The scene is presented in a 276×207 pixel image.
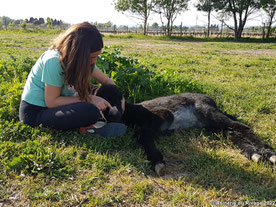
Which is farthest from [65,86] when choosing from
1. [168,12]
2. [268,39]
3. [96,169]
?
[168,12]

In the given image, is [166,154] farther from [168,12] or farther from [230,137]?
[168,12]

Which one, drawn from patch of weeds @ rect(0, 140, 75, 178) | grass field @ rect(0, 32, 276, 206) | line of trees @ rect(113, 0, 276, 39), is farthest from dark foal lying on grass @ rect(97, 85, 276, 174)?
line of trees @ rect(113, 0, 276, 39)

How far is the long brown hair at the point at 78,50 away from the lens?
2.52 metres

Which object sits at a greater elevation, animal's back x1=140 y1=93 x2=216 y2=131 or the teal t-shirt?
the teal t-shirt

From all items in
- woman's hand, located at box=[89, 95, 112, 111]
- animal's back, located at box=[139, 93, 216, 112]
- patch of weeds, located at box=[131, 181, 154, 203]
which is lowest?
patch of weeds, located at box=[131, 181, 154, 203]

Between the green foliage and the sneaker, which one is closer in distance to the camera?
the sneaker

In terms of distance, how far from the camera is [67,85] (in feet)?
9.67

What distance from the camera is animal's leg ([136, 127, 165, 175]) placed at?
2.53 meters

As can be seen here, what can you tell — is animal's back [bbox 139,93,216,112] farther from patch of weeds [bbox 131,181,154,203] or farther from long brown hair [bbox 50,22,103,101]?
patch of weeds [bbox 131,181,154,203]

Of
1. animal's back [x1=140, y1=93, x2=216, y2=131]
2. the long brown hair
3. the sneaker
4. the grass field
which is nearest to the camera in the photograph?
the grass field

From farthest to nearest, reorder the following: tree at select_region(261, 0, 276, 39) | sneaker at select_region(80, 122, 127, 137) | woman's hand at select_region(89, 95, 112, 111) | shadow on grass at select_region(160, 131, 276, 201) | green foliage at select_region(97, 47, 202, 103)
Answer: tree at select_region(261, 0, 276, 39)
green foliage at select_region(97, 47, 202, 103)
sneaker at select_region(80, 122, 127, 137)
woman's hand at select_region(89, 95, 112, 111)
shadow on grass at select_region(160, 131, 276, 201)

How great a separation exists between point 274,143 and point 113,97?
7.38 feet

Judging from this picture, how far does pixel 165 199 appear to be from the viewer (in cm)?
212

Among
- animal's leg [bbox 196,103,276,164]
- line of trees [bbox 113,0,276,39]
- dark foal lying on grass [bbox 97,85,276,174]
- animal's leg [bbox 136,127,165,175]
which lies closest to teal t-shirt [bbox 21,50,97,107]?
dark foal lying on grass [bbox 97,85,276,174]
